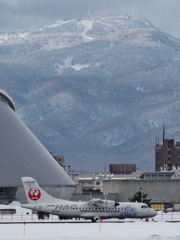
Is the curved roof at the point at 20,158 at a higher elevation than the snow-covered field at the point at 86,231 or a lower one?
higher

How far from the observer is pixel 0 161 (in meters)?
145

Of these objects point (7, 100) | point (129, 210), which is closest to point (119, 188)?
point (7, 100)

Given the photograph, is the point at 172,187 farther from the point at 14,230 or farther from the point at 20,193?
the point at 14,230

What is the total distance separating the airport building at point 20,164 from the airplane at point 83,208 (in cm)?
3197

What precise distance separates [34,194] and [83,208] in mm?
6511

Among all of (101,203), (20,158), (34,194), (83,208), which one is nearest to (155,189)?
(20,158)

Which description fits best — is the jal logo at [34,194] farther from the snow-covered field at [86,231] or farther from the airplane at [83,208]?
the snow-covered field at [86,231]

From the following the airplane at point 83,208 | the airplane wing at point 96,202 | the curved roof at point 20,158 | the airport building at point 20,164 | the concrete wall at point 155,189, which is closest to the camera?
the airplane at point 83,208

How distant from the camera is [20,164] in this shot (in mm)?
146875

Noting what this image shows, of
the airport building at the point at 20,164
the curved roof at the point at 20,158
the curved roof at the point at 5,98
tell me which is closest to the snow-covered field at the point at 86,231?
the airport building at the point at 20,164

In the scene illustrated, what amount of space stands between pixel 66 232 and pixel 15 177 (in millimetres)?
60629

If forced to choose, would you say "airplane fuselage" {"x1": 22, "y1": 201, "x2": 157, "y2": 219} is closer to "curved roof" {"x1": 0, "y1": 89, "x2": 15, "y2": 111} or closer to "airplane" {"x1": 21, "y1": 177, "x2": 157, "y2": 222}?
"airplane" {"x1": 21, "y1": 177, "x2": 157, "y2": 222}

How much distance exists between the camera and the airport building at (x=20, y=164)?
142750mm

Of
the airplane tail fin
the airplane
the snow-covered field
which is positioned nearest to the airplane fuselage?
the airplane
